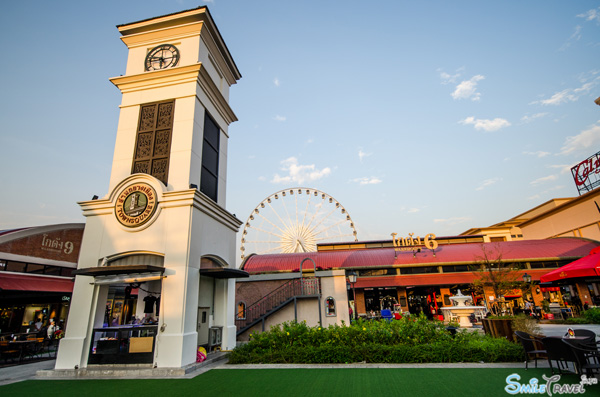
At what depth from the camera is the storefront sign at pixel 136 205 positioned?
10742 mm

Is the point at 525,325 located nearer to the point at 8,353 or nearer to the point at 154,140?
the point at 154,140

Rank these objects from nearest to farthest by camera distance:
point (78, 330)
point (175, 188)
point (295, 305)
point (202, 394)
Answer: point (202, 394) → point (78, 330) → point (175, 188) → point (295, 305)

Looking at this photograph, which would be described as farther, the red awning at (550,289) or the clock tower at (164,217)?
the red awning at (550,289)

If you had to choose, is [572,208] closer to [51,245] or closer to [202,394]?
[202,394]

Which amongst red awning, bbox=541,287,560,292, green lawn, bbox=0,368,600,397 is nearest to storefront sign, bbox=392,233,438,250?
red awning, bbox=541,287,560,292

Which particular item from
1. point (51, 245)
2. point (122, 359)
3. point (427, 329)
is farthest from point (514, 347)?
point (51, 245)

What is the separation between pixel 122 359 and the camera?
30.7ft

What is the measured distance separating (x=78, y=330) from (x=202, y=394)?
612 centimetres

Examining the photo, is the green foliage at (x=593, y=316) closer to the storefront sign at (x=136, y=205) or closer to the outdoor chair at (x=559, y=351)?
the outdoor chair at (x=559, y=351)

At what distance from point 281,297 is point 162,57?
548 inches

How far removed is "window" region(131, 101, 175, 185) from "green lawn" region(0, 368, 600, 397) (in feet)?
21.8

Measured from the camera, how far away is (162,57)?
43.4ft

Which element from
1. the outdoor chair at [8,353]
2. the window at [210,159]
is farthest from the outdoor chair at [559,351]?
the outdoor chair at [8,353]

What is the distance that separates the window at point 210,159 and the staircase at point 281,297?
734 cm
